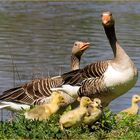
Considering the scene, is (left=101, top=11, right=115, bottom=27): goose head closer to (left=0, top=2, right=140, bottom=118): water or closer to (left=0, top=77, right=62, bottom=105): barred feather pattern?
(left=0, top=77, right=62, bottom=105): barred feather pattern

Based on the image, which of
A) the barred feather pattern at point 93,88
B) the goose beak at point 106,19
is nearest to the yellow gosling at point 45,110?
the barred feather pattern at point 93,88

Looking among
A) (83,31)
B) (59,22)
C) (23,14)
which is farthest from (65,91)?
(23,14)

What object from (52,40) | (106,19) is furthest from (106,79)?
(52,40)

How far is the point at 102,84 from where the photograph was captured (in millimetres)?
10672

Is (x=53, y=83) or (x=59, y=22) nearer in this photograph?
(x=53, y=83)

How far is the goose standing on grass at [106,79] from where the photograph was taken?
34.8 ft

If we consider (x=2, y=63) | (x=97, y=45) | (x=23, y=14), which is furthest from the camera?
(x=23, y=14)

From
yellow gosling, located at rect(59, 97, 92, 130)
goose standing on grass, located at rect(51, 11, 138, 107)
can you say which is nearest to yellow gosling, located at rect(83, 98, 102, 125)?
yellow gosling, located at rect(59, 97, 92, 130)

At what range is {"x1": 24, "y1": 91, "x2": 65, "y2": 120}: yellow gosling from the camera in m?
9.32

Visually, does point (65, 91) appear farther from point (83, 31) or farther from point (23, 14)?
point (23, 14)

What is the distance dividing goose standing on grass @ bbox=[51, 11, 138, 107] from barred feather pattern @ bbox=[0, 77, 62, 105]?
0.76 feet

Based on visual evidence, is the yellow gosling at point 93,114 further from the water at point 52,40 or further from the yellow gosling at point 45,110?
the water at point 52,40

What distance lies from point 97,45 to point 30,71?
22.3 ft

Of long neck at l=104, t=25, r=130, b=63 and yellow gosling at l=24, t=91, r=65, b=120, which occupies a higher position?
long neck at l=104, t=25, r=130, b=63
